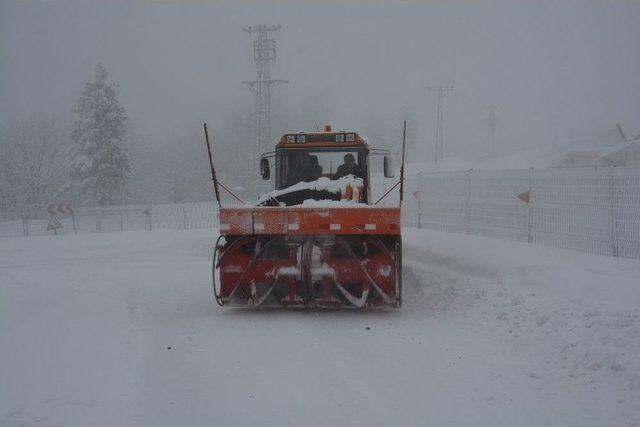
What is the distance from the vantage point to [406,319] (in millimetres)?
8156

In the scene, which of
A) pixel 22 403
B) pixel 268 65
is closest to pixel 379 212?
pixel 22 403

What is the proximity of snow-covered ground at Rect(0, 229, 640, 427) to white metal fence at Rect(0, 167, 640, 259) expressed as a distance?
892 mm

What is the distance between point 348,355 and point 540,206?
8.73m

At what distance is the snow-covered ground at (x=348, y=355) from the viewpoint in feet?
15.3

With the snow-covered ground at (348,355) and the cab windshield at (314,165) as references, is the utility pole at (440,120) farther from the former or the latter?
the cab windshield at (314,165)

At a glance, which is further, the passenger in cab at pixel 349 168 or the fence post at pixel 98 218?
the fence post at pixel 98 218

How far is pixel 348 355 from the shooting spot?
628 centimetres

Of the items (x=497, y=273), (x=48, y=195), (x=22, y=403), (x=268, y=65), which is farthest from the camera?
(x=48, y=195)

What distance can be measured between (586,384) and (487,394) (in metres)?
0.92

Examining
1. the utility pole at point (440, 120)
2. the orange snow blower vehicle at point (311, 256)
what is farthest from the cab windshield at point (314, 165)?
the utility pole at point (440, 120)

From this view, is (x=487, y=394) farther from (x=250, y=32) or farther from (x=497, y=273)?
(x=250, y=32)

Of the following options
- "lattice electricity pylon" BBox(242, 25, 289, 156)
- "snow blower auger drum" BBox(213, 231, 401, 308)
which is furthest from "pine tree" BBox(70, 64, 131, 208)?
"snow blower auger drum" BBox(213, 231, 401, 308)

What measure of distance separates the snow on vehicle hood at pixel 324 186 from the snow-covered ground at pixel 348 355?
2.04m

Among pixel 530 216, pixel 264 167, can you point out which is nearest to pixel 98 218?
A: pixel 264 167
